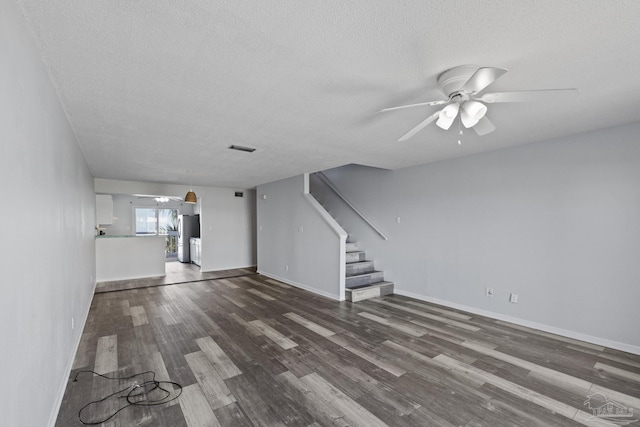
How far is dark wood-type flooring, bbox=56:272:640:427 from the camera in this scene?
207cm

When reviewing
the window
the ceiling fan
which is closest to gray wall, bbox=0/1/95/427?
the ceiling fan

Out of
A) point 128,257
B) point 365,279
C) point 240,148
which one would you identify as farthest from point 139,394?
point 128,257

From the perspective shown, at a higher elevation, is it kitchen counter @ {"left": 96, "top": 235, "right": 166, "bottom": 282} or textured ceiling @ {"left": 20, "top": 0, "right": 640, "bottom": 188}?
textured ceiling @ {"left": 20, "top": 0, "right": 640, "bottom": 188}

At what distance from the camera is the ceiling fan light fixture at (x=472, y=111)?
199 cm

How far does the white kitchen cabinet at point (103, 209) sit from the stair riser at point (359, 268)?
6.13 meters

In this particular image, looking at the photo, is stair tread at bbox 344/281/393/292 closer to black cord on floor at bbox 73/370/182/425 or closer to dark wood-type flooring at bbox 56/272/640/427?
dark wood-type flooring at bbox 56/272/640/427

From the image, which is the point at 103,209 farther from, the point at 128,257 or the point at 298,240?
the point at 298,240

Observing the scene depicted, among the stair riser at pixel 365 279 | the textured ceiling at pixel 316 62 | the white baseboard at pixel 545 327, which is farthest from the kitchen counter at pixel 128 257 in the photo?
the white baseboard at pixel 545 327

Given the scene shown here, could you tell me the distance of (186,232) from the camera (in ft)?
32.8

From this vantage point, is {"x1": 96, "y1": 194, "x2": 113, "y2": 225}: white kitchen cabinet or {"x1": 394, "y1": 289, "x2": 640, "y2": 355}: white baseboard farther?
{"x1": 96, "y1": 194, "x2": 113, "y2": 225}: white kitchen cabinet

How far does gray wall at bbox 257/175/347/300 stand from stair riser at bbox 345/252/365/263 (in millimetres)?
658

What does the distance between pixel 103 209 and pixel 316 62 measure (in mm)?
7455

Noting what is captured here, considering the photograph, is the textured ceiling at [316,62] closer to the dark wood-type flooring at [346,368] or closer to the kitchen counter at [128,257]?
the dark wood-type flooring at [346,368]

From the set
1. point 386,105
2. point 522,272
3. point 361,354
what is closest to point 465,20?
point 386,105
